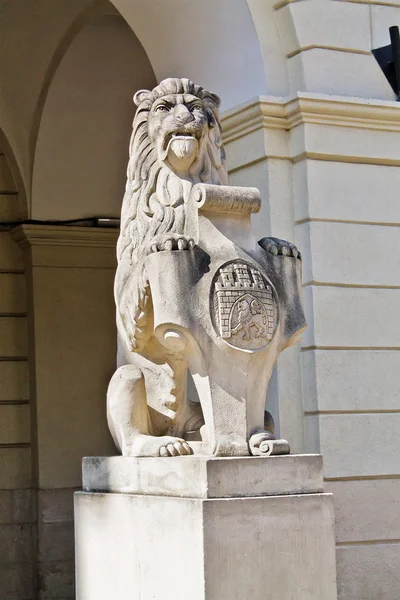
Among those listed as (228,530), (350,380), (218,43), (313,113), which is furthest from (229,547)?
(218,43)

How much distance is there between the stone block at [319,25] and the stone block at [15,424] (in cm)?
525

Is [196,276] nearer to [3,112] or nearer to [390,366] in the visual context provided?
[390,366]

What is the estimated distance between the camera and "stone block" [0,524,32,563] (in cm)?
1171

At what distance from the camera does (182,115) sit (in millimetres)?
5992

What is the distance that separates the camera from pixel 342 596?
7754mm

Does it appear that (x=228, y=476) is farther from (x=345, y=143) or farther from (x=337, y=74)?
(x=337, y=74)

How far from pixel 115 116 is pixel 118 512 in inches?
263

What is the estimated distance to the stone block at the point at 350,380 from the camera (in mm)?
7957

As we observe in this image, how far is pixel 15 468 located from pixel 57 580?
118cm

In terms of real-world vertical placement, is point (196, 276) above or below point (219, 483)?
above

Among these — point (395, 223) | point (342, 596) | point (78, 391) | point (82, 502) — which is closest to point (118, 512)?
point (82, 502)

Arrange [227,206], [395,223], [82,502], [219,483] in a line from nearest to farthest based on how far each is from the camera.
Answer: [219,483] → [227,206] → [82,502] → [395,223]

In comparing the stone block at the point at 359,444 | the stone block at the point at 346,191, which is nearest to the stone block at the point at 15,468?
the stone block at the point at 359,444

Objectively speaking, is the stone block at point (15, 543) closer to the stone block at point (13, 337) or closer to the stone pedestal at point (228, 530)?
the stone block at point (13, 337)
